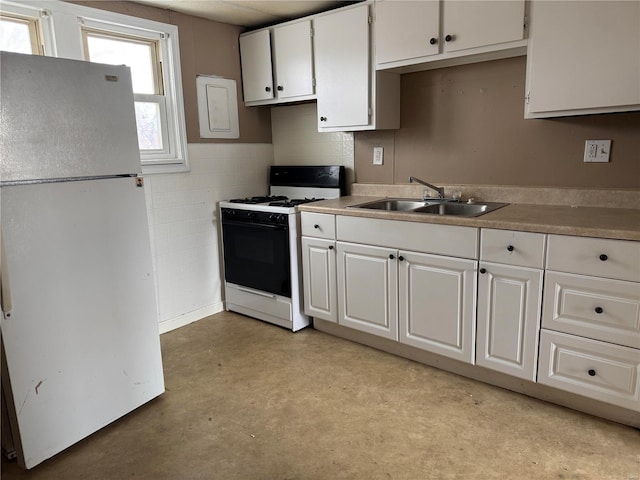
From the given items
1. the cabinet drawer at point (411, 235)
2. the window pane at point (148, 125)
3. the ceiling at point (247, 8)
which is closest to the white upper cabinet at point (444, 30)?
the ceiling at point (247, 8)

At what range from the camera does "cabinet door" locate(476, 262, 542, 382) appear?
6.91ft

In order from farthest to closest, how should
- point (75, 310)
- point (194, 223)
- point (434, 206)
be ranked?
point (194, 223), point (434, 206), point (75, 310)

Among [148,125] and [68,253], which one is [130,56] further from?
[68,253]

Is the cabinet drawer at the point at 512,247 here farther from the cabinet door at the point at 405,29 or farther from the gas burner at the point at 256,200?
the gas burner at the point at 256,200

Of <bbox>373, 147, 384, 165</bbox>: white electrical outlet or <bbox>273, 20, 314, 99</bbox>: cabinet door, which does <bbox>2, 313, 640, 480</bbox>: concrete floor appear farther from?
<bbox>273, 20, 314, 99</bbox>: cabinet door

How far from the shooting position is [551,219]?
2105 millimetres

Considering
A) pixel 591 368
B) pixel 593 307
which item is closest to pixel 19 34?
pixel 593 307

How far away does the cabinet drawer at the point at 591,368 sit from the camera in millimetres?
1910

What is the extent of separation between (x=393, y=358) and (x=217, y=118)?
2193mm

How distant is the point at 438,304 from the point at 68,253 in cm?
182

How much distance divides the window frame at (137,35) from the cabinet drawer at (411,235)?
1.35 meters

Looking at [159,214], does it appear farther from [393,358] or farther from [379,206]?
[393,358]

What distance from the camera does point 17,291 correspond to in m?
1.77

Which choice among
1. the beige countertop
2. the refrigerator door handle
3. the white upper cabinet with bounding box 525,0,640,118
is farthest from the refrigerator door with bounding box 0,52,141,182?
the white upper cabinet with bounding box 525,0,640,118
